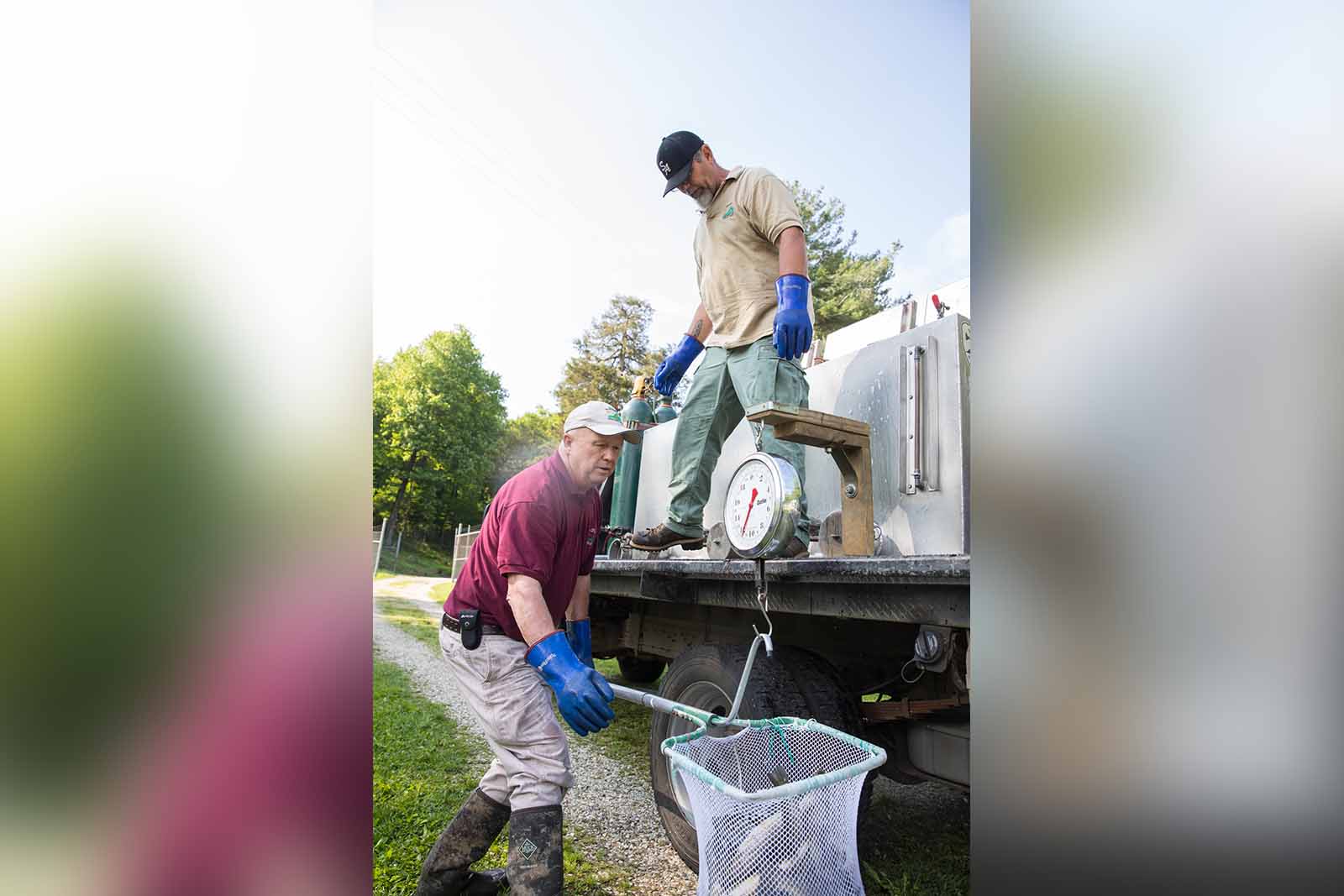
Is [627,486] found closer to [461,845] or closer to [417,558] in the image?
[461,845]

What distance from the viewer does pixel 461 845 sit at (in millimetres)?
2576

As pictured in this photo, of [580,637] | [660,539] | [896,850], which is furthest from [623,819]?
[660,539]

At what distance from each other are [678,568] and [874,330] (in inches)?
72.5

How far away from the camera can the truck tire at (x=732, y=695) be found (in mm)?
2504

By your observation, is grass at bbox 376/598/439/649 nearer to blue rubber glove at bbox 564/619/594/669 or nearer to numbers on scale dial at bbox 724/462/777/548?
blue rubber glove at bbox 564/619/594/669

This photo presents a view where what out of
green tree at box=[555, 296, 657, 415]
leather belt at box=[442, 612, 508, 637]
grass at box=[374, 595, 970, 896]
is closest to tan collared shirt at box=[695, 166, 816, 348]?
leather belt at box=[442, 612, 508, 637]

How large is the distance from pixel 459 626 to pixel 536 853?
77 centimetres

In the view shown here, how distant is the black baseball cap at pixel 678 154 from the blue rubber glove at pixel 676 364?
0.93 m

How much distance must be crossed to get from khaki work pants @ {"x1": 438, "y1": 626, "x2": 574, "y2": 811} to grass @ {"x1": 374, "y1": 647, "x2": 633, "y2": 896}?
2.14 ft

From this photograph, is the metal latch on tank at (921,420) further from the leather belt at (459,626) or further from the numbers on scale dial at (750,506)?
the leather belt at (459,626)

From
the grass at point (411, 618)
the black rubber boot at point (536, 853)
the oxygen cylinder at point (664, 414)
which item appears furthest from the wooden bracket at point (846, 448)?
the grass at point (411, 618)
